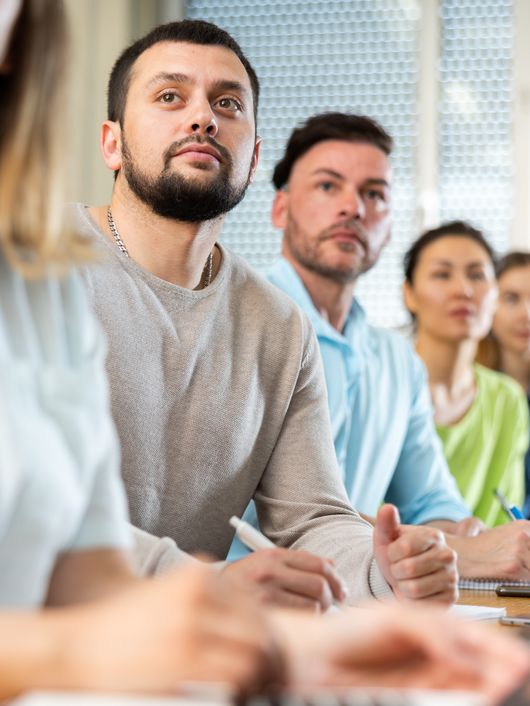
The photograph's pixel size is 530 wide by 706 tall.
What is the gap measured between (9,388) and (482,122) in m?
3.42

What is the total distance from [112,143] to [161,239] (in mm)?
216

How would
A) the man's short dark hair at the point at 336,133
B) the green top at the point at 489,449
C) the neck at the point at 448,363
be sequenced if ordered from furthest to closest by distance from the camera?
the neck at the point at 448,363 → the green top at the point at 489,449 → the man's short dark hair at the point at 336,133

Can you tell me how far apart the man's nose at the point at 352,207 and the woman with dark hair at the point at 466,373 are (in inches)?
21.1

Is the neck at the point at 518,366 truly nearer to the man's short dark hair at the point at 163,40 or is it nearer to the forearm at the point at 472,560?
the forearm at the point at 472,560

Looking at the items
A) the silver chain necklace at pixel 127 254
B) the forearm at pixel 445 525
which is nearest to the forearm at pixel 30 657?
the silver chain necklace at pixel 127 254

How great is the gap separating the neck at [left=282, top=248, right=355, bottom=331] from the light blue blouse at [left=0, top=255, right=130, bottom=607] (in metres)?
1.50

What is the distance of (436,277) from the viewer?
9.24 ft

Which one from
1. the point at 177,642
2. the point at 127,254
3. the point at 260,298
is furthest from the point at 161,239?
the point at 177,642

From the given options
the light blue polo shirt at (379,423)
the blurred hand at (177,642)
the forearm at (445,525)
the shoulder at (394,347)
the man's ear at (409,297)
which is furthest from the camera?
the man's ear at (409,297)

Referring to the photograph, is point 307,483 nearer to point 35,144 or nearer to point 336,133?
point 35,144

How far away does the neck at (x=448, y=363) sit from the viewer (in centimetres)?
276

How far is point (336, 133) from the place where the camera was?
94.3 inches

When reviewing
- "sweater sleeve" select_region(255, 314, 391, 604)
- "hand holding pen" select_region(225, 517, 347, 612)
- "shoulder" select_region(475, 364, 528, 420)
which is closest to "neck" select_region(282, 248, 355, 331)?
"shoulder" select_region(475, 364, 528, 420)

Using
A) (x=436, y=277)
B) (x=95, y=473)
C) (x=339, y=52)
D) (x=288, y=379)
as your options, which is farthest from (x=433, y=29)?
(x=95, y=473)
